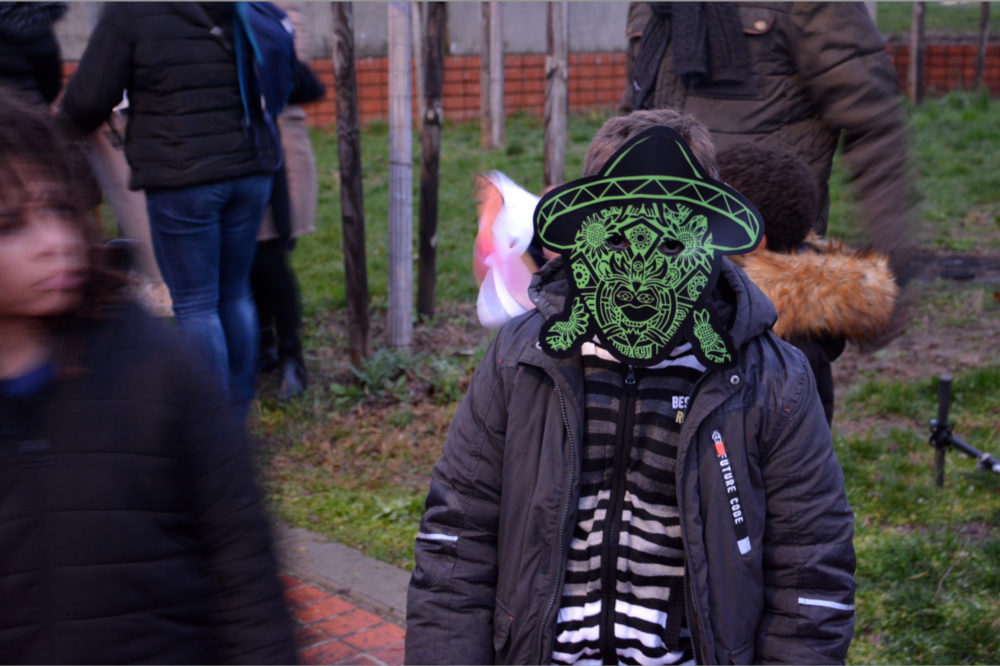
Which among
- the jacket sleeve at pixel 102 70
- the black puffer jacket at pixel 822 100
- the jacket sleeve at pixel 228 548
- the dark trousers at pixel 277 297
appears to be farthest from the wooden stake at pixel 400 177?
the jacket sleeve at pixel 228 548

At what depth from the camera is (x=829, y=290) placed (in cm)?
266

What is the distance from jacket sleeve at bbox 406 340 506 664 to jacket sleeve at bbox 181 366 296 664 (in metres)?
0.50

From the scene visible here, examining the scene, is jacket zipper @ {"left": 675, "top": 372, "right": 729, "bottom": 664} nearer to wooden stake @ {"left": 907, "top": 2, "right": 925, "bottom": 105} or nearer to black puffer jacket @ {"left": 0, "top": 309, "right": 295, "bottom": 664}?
black puffer jacket @ {"left": 0, "top": 309, "right": 295, "bottom": 664}

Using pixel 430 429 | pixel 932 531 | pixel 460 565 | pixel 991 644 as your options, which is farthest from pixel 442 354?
pixel 460 565

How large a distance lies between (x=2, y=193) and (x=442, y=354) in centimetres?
440

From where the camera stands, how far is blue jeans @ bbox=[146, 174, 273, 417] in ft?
13.4

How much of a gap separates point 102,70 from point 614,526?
9.35ft

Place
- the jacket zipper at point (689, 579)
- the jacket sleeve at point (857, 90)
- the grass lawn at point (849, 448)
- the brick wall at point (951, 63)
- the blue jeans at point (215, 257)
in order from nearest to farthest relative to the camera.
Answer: the jacket zipper at point (689, 579) < the jacket sleeve at point (857, 90) < the grass lawn at point (849, 448) < the blue jeans at point (215, 257) < the brick wall at point (951, 63)

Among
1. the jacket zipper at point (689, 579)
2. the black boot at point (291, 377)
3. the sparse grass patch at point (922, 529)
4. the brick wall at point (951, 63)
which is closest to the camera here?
the jacket zipper at point (689, 579)

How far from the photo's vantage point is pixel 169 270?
416 cm

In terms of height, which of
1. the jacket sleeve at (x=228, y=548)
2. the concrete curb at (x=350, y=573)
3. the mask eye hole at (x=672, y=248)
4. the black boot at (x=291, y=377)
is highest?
the mask eye hole at (x=672, y=248)

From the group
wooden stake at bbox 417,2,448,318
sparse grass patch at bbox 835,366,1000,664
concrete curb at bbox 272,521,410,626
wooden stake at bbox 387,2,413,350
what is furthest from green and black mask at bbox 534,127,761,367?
wooden stake at bbox 417,2,448,318

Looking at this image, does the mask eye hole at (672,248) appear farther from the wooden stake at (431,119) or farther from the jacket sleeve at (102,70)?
the wooden stake at (431,119)

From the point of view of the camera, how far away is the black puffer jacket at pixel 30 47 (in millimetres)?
3781
